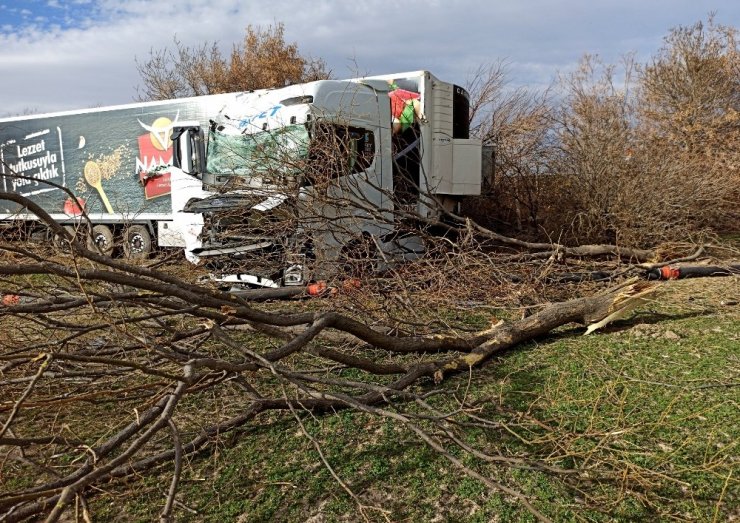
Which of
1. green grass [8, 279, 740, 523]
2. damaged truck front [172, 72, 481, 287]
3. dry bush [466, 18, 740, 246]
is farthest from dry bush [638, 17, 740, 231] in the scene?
green grass [8, 279, 740, 523]

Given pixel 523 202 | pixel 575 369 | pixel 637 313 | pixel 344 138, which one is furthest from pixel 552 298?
pixel 523 202

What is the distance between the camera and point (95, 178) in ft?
41.9

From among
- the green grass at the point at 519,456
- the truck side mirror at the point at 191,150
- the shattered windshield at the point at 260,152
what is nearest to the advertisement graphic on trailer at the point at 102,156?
the truck side mirror at the point at 191,150

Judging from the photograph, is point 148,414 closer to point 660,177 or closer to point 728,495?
point 728,495

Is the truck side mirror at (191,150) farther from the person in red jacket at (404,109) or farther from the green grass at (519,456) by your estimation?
the green grass at (519,456)

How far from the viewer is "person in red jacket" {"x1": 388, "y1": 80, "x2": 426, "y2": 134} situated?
358 inches

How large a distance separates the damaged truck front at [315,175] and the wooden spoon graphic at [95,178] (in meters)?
4.14

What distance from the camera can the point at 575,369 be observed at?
4395 mm

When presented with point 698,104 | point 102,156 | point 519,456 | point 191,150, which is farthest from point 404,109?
point 698,104

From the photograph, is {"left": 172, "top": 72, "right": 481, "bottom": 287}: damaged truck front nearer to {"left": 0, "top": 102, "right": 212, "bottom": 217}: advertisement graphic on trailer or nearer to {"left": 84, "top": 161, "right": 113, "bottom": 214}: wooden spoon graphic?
{"left": 0, "top": 102, "right": 212, "bottom": 217}: advertisement graphic on trailer

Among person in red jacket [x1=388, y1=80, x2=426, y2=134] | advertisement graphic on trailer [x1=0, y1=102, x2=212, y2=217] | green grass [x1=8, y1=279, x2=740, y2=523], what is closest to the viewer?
green grass [x1=8, y1=279, x2=740, y2=523]

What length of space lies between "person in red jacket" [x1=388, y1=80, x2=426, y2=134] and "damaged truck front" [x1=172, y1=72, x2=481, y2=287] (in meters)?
0.03

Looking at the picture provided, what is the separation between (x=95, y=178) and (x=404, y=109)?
747 centimetres

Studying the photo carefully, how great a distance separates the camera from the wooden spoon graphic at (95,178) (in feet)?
41.1
